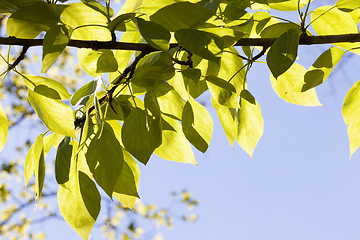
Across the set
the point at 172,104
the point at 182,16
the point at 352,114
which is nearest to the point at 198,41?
the point at 182,16

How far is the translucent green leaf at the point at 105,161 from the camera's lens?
0.93ft

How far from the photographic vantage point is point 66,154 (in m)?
0.32

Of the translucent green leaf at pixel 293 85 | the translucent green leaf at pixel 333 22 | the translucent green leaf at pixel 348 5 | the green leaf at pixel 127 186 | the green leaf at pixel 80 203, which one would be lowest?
the green leaf at pixel 80 203

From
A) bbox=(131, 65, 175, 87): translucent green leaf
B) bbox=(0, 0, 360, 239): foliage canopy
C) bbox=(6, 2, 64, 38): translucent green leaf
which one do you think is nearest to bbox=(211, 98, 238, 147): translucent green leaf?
bbox=(0, 0, 360, 239): foliage canopy

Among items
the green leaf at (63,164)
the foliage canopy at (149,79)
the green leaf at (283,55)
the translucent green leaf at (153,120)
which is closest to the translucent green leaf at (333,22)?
the foliage canopy at (149,79)

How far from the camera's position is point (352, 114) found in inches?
14.7

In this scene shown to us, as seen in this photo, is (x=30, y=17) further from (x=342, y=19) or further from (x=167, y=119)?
(x=342, y=19)

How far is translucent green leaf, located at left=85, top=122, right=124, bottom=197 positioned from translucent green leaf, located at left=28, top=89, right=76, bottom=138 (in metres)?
0.03

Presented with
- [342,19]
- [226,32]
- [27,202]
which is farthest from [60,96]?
[27,202]

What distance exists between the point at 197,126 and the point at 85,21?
17 cm

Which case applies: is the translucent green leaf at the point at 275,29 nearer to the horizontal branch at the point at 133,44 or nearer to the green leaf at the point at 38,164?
the horizontal branch at the point at 133,44

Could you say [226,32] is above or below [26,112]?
below

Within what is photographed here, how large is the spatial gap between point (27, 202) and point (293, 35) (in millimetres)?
3003

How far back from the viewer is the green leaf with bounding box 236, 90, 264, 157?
39 centimetres
